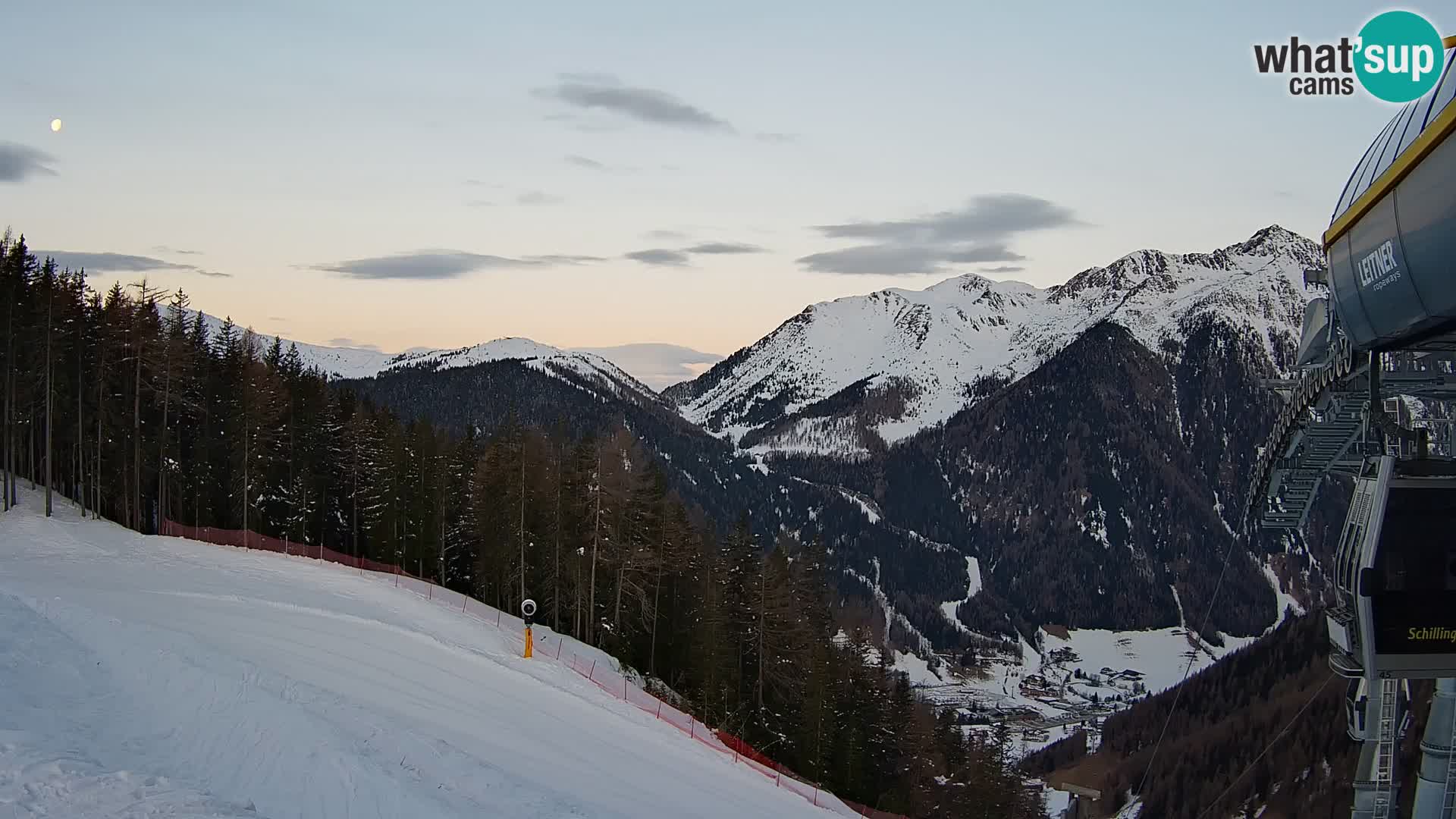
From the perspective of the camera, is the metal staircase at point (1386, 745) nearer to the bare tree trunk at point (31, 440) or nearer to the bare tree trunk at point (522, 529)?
the bare tree trunk at point (522, 529)

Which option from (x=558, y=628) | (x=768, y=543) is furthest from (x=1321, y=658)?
(x=768, y=543)

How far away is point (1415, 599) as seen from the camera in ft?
Answer: 34.2

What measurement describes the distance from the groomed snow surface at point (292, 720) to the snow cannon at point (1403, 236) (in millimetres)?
12566

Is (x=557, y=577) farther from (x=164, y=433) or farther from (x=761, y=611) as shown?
(x=164, y=433)

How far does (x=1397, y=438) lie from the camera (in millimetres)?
12000

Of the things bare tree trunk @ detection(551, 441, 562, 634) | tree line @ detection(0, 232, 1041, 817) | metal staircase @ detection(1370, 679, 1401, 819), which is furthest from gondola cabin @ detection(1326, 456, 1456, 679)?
bare tree trunk @ detection(551, 441, 562, 634)

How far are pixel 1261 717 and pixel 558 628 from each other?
60740 mm

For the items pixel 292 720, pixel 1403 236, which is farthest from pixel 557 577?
pixel 1403 236

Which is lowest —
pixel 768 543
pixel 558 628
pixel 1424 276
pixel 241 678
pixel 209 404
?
pixel 768 543

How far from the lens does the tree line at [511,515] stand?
142ft

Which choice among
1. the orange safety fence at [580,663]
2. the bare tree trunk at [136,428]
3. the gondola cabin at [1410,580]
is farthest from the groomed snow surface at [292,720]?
the bare tree trunk at [136,428]

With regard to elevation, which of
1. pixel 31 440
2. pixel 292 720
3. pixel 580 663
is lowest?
pixel 580 663

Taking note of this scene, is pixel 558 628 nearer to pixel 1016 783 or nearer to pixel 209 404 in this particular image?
pixel 209 404

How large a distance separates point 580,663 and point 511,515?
10496mm
